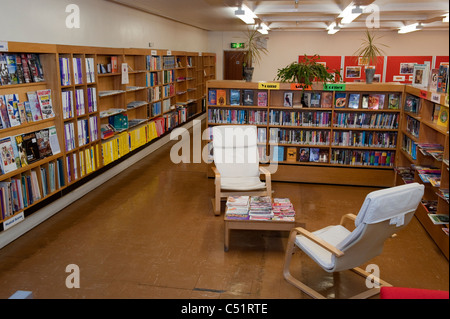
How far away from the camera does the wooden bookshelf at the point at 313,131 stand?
249 inches

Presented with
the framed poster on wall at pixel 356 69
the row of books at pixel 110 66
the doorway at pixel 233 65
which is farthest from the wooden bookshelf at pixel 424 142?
the doorway at pixel 233 65

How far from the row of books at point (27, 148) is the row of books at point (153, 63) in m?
3.43

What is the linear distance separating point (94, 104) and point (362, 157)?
4.19 m

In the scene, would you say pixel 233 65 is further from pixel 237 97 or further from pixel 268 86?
pixel 268 86

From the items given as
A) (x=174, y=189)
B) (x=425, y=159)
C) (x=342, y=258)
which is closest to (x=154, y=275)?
(x=342, y=258)

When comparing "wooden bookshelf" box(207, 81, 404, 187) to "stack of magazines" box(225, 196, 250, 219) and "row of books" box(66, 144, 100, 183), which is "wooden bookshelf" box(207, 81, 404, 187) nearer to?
"row of books" box(66, 144, 100, 183)

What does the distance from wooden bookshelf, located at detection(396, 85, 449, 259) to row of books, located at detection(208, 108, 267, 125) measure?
2134 millimetres

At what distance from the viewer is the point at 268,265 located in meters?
3.93

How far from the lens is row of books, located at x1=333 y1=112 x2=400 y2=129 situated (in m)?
6.25

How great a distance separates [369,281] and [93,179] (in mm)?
4236

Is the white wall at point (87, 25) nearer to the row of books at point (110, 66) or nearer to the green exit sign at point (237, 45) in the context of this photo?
the row of books at point (110, 66)

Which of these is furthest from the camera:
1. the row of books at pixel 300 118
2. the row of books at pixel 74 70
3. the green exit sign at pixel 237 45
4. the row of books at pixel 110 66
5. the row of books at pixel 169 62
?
the green exit sign at pixel 237 45

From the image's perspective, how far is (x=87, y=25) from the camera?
616 centimetres
